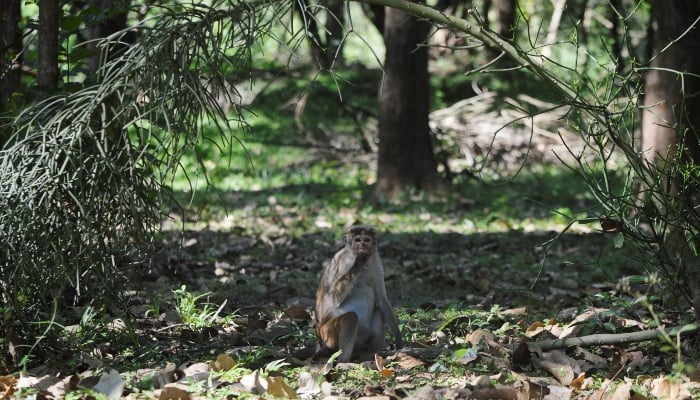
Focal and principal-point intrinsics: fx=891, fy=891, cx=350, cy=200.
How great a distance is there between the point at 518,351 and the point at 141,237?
2.02 m

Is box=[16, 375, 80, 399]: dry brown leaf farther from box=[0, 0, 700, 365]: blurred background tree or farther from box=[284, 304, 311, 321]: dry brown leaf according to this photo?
box=[284, 304, 311, 321]: dry brown leaf

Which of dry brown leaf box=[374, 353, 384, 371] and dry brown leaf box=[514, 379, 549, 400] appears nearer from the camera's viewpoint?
dry brown leaf box=[514, 379, 549, 400]

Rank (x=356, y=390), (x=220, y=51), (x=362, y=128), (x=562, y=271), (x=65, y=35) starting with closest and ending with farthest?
(x=356, y=390) < (x=220, y=51) < (x=65, y=35) < (x=562, y=271) < (x=362, y=128)

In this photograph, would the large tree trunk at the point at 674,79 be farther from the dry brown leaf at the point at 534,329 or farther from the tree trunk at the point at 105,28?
the tree trunk at the point at 105,28

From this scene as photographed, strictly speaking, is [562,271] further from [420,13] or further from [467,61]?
[467,61]

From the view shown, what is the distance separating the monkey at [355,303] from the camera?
5188 mm

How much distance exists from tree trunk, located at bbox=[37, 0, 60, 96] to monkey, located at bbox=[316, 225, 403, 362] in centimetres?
201

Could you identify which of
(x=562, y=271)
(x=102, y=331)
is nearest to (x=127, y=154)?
(x=102, y=331)

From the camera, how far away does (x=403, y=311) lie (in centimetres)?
637

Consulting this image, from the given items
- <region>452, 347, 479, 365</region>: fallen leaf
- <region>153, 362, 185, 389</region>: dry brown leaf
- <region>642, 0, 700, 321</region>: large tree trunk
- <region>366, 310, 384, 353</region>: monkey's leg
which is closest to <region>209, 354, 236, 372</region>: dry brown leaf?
<region>153, 362, 185, 389</region>: dry brown leaf

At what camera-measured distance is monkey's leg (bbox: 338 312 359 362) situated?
5159 millimetres

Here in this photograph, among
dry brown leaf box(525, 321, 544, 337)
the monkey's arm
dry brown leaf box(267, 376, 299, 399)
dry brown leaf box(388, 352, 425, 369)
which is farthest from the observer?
the monkey's arm

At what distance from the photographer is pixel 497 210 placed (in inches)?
→ 428

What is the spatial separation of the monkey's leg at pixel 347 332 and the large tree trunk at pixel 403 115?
20.0 ft
